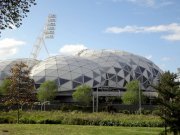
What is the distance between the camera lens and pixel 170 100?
21281mm

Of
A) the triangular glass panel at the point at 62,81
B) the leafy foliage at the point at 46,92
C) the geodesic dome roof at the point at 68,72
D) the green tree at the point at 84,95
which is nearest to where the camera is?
the green tree at the point at 84,95

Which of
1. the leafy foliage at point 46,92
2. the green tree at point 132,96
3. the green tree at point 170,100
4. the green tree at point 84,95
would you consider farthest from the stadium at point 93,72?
the green tree at point 170,100

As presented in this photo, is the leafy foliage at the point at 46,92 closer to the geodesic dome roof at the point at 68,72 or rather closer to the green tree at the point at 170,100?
the geodesic dome roof at the point at 68,72

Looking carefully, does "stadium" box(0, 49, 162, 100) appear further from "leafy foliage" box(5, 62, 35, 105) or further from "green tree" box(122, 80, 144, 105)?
"leafy foliage" box(5, 62, 35, 105)

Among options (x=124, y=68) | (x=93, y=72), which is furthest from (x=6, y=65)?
(x=124, y=68)

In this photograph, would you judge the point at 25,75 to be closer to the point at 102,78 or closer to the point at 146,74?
the point at 102,78

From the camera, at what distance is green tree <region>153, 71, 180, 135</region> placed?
20.6 metres

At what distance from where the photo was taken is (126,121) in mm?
34094

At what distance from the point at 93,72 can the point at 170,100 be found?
260ft

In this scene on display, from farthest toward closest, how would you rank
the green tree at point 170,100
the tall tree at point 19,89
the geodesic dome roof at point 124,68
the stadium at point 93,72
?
the geodesic dome roof at point 124,68, the stadium at point 93,72, the tall tree at point 19,89, the green tree at point 170,100

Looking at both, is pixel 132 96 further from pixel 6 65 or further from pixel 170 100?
pixel 170 100

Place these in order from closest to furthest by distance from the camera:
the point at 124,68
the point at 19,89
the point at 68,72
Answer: the point at 19,89 < the point at 68,72 < the point at 124,68

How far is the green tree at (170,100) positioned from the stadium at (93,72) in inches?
2400

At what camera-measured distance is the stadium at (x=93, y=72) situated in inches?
3733
